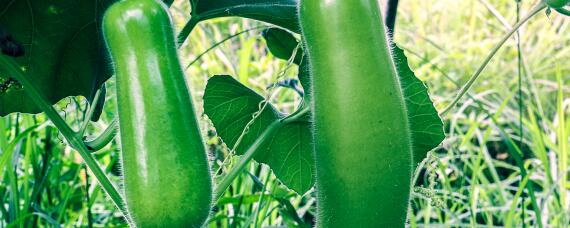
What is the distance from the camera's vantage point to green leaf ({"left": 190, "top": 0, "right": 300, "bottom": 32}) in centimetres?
114

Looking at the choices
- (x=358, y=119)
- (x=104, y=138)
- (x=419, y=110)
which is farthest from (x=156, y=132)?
(x=419, y=110)

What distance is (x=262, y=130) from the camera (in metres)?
1.40

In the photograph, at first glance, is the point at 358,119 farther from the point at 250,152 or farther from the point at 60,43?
the point at 60,43

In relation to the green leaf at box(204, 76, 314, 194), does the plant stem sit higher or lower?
higher

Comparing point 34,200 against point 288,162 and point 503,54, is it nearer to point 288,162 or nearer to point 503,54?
point 288,162

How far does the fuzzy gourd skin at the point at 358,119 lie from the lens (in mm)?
736

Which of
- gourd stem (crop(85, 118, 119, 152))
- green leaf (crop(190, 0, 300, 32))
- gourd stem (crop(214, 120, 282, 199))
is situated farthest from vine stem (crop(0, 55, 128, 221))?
green leaf (crop(190, 0, 300, 32))

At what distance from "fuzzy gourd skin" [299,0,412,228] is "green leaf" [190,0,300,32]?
367 mm

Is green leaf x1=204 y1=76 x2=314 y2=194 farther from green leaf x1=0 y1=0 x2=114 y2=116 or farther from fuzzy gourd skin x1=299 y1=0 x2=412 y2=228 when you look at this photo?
fuzzy gourd skin x1=299 y1=0 x2=412 y2=228

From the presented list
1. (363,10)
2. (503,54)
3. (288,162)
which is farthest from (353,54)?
(503,54)

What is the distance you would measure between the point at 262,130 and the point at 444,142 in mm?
1197

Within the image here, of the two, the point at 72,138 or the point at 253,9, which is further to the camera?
the point at 253,9

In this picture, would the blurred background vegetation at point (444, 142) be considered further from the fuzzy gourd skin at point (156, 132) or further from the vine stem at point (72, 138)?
the fuzzy gourd skin at point (156, 132)

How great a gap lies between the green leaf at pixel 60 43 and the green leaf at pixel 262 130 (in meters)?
0.23
